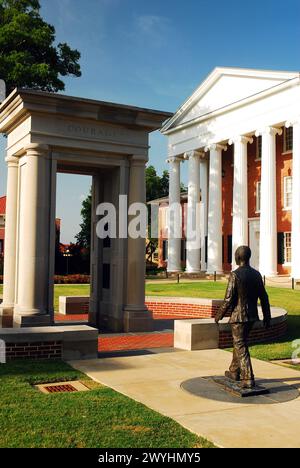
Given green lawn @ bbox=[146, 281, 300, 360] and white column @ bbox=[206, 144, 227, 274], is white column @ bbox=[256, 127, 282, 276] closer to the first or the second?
white column @ bbox=[206, 144, 227, 274]

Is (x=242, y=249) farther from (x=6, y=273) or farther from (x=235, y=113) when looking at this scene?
(x=235, y=113)

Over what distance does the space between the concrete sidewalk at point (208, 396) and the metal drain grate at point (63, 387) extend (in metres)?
0.38

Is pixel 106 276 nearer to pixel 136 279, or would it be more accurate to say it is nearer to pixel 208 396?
pixel 136 279

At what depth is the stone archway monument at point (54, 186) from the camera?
11422mm

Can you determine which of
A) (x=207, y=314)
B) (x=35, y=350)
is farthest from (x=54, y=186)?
(x=207, y=314)

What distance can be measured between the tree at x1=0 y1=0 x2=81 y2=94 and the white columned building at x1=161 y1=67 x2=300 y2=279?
11.6 metres

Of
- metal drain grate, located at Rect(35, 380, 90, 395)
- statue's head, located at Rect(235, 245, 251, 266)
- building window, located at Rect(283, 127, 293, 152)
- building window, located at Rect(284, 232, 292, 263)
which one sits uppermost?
building window, located at Rect(283, 127, 293, 152)

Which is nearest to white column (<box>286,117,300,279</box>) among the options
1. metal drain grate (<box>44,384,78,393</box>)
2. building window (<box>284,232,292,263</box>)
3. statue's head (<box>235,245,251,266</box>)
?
building window (<box>284,232,292,263</box>)

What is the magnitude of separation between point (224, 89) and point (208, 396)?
3665 cm

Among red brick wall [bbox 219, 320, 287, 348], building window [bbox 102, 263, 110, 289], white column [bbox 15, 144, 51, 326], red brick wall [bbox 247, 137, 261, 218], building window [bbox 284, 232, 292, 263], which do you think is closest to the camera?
red brick wall [bbox 219, 320, 287, 348]

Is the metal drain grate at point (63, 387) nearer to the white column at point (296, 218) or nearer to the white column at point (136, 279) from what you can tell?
the white column at point (136, 279)

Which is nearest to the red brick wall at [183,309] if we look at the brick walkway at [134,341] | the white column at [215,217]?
the brick walkway at [134,341]

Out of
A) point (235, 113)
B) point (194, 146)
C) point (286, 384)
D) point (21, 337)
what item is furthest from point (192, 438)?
point (194, 146)

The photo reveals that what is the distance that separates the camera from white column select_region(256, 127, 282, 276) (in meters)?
34.8
